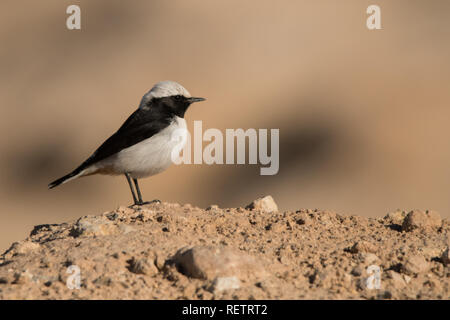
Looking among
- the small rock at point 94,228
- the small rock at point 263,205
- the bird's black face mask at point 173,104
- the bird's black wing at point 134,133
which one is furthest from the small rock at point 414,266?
the bird's black face mask at point 173,104

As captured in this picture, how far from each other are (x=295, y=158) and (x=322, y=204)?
458 cm

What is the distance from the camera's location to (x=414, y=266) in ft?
17.9

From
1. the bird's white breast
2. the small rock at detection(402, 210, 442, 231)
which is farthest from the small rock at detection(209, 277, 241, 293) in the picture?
the bird's white breast

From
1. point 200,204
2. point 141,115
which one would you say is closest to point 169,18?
point 200,204

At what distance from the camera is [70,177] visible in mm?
9523

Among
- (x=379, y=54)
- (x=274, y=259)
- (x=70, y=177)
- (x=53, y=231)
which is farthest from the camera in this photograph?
(x=379, y=54)

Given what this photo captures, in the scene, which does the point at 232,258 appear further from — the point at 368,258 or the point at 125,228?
the point at 125,228

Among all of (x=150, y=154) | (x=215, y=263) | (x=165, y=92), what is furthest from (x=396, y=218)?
(x=165, y=92)

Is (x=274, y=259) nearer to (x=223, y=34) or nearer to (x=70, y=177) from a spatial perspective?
(x=70, y=177)

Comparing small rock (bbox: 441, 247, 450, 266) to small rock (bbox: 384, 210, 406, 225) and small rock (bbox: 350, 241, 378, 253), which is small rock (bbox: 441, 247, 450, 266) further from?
small rock (bbox: 384, 210, 406, 225)

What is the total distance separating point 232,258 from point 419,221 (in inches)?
98.2

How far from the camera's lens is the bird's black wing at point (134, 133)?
30.5ft

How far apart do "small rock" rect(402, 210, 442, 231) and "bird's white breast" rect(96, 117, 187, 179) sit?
3.72m

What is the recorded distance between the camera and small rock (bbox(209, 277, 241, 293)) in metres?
4.88
